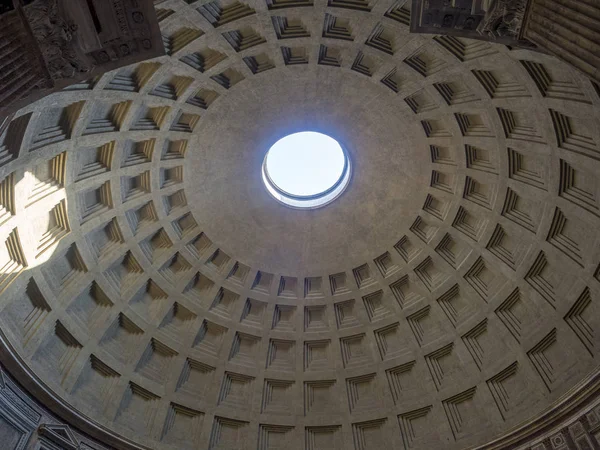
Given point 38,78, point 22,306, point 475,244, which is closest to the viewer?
point 38,78

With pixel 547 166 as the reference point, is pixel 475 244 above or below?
below

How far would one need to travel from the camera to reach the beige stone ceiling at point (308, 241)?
19.4m

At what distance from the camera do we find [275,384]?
27328mm

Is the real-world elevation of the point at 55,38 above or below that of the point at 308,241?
above

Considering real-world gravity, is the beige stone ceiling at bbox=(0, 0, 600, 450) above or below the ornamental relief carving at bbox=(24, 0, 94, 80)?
below

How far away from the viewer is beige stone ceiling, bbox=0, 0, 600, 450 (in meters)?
19.4

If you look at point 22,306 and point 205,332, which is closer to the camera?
point 22,306

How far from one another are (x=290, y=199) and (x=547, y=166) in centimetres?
1185

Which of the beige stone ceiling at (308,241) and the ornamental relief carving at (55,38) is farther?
the beige stone ceiling at (308,241)

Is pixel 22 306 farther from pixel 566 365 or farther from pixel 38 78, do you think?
pixel 566 365

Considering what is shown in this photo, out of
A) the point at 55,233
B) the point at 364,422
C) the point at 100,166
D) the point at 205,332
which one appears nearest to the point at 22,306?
the point at 55,233

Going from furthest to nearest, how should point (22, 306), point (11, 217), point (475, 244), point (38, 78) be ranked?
1. point (475, 244)
2. point (22, 306)
3. point (11, 217)
4. point (38, 78)

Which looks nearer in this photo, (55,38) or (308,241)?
(55,38)

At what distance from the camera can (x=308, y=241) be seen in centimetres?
2747
